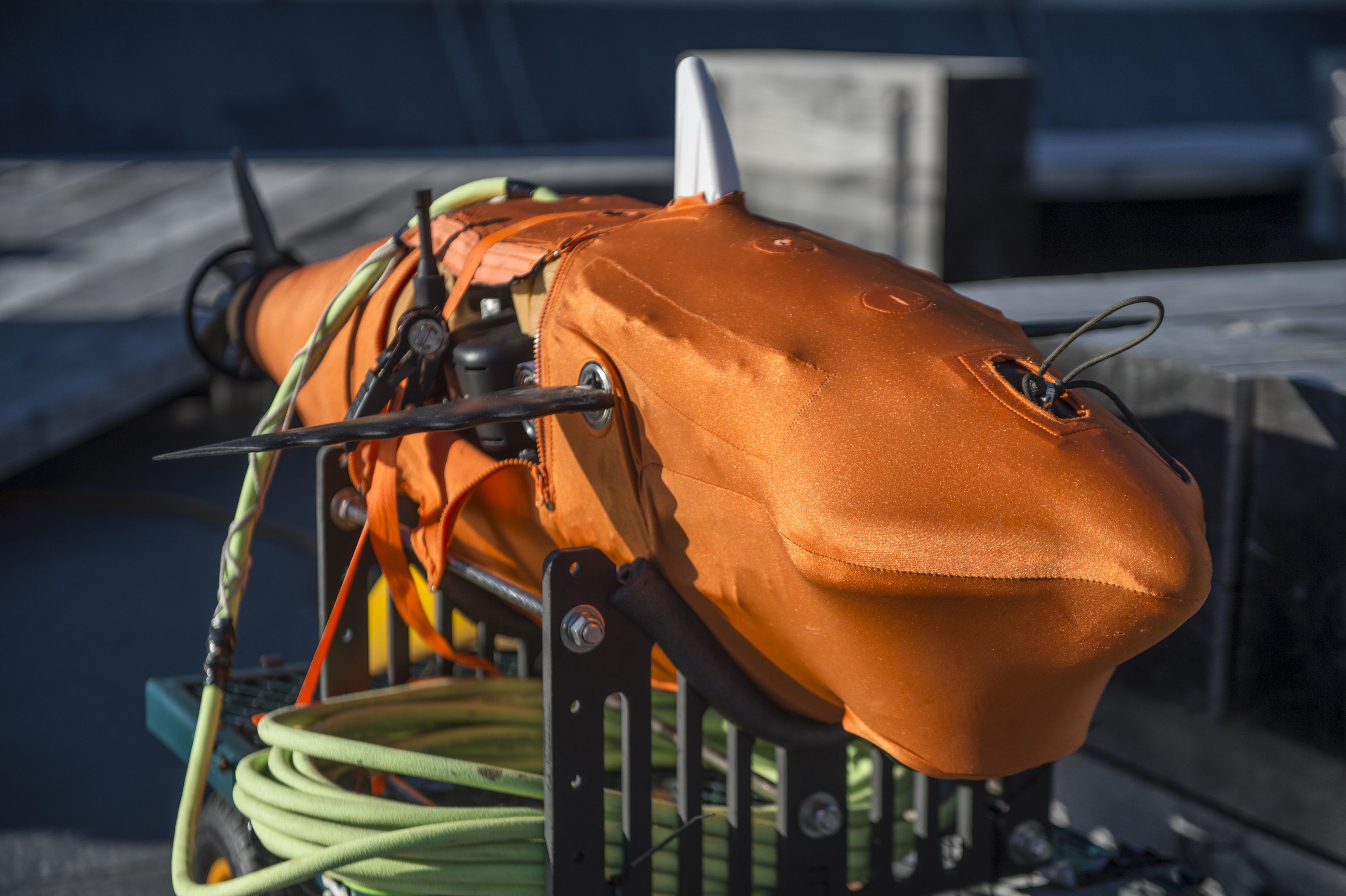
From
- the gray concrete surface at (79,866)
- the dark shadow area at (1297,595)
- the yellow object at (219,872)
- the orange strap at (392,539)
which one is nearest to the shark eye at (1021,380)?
the dark shadow area at (1297,595)

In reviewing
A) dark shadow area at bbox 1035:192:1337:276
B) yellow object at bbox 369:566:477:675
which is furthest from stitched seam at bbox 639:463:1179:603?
dark shadow area at bbox 1035:192:1337:276

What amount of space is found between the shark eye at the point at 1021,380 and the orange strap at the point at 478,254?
0.54 m

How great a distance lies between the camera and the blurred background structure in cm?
168

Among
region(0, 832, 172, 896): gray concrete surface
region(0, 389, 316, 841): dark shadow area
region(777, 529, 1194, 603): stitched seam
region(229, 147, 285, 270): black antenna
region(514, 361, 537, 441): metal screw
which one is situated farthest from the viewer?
region(0, 389, 316, 841): dark shadow area

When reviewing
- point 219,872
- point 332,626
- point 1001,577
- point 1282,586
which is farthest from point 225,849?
point 1282,586

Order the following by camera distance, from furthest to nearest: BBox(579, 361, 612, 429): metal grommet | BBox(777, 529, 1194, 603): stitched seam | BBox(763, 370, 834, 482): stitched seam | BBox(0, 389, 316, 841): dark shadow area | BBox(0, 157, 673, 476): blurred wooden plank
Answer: BBox(0, 157, 673, 476): blurred wooden plank, BBox(0, 389, 316, 841): dark shadow area, BBox(579, 361, 612, 429): metal grommet, BBox(763, 370, 834, 482): stitched seam, BBox(777, 529, 1194, 603): stitched seam

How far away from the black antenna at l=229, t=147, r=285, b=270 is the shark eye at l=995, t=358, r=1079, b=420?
119cm

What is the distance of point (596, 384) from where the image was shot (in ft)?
4.22

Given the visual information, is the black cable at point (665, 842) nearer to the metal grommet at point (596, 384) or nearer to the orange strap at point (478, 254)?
the metal grommet at point (596, 384)

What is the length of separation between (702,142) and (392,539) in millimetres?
577

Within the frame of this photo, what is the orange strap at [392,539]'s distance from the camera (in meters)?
1.54

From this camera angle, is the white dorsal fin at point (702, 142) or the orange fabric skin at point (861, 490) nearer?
the orange fabric skin at point (861, 490)

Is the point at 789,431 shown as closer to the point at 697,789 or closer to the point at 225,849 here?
the point at 697,789

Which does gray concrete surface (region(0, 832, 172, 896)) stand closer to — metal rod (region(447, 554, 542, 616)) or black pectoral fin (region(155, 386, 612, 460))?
metal rod (region(447, 554, 542, 616))
